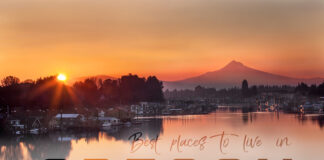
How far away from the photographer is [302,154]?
33.8 m

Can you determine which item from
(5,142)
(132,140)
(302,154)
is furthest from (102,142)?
(302,154)

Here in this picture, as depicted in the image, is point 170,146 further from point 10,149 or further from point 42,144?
point 10,149

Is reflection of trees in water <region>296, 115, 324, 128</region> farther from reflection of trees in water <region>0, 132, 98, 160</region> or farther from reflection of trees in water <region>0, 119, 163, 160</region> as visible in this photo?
reflection of trees in water <region>0, 132, 98, 160</region>

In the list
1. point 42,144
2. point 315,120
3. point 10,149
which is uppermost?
point 315,120

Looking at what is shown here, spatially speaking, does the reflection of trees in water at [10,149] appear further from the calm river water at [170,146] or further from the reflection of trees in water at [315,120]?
the reflection of trees in water at [315,120]

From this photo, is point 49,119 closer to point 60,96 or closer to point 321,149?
point 60,96

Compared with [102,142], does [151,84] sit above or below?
above

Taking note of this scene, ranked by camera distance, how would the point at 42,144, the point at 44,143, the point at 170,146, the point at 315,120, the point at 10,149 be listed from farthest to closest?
the point at 315,120 → the point at 44,143 → the point at 42,144 → the point at 170,146 → the point at 10,149

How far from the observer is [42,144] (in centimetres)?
4100

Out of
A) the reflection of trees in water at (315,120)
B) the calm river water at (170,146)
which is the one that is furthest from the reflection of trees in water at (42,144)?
the reflection of trees in water at (315,120)

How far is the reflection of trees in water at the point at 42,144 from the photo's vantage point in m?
35.1

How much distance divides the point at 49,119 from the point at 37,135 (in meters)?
7.75

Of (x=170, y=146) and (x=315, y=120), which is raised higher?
(x=315, y=120)

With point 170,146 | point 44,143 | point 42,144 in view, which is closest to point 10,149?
point 42,144
